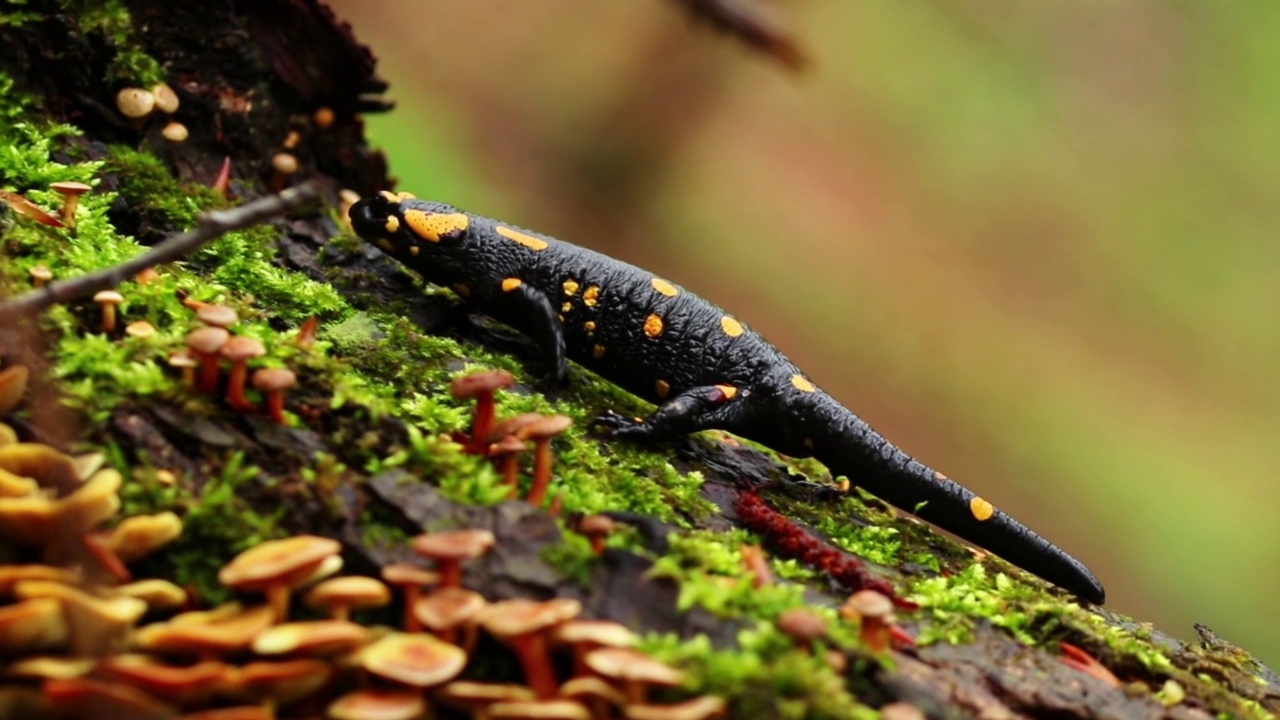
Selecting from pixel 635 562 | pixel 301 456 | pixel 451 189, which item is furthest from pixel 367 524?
pixel 451 189

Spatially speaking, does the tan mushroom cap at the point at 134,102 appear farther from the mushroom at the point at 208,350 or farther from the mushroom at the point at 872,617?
the mushroom at the point at 872,617

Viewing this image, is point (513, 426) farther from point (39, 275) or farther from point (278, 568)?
point (39, 275)

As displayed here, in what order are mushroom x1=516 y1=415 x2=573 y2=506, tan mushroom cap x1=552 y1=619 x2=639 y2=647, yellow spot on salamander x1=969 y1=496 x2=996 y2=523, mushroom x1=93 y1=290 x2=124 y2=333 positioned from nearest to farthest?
tan mushroom cap x1=552 y1=619 x2=639 y2=647 < mushroom x1=516 y1=415 x2=573 y2=506 < mushroom x1=93 y1=290 x2=124 y2=333 < yellow spot on salamander x1=969 y1=496 x2=996 y2=523

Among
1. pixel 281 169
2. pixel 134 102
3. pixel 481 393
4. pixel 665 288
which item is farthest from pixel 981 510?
pixel 134 102

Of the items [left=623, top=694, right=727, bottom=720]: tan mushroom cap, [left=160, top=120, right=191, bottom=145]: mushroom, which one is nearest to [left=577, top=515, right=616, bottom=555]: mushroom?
[left=623, top=694, right=727, bottom=720]: tan mushroom cap

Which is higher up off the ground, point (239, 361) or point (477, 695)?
point (239, 361)

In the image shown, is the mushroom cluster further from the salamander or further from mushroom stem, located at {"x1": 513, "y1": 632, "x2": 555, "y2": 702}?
the salamander

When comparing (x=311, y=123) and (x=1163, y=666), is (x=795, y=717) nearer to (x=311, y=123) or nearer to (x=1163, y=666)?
(x=1163, y=666)
